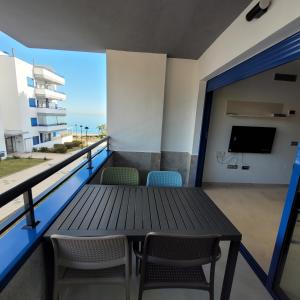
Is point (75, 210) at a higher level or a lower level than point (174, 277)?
higher

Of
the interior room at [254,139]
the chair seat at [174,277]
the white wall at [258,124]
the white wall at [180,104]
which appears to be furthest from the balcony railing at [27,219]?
the white wall at [258,124]

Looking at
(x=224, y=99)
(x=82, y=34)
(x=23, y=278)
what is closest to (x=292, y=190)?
(x=23, y=278)

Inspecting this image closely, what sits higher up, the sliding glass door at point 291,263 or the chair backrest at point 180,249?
the chair backrest at point 180,249

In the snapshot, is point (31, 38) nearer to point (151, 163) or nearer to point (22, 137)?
point (22, 137)

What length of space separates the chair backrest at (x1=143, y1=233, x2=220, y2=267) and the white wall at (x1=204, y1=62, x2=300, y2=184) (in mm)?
2829

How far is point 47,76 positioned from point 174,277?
23.2 ft

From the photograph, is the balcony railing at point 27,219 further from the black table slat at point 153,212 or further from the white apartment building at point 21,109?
the white apartment building at point 21,109

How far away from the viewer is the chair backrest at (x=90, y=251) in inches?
34.1

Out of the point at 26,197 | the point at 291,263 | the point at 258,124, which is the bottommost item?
the point at 291,263

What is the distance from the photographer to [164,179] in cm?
194

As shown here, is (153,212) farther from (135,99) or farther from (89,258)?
(135,99)

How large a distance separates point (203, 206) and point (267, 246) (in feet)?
4.20

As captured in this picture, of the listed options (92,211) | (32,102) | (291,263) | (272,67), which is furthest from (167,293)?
(32,102)

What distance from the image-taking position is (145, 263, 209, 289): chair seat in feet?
3.43
